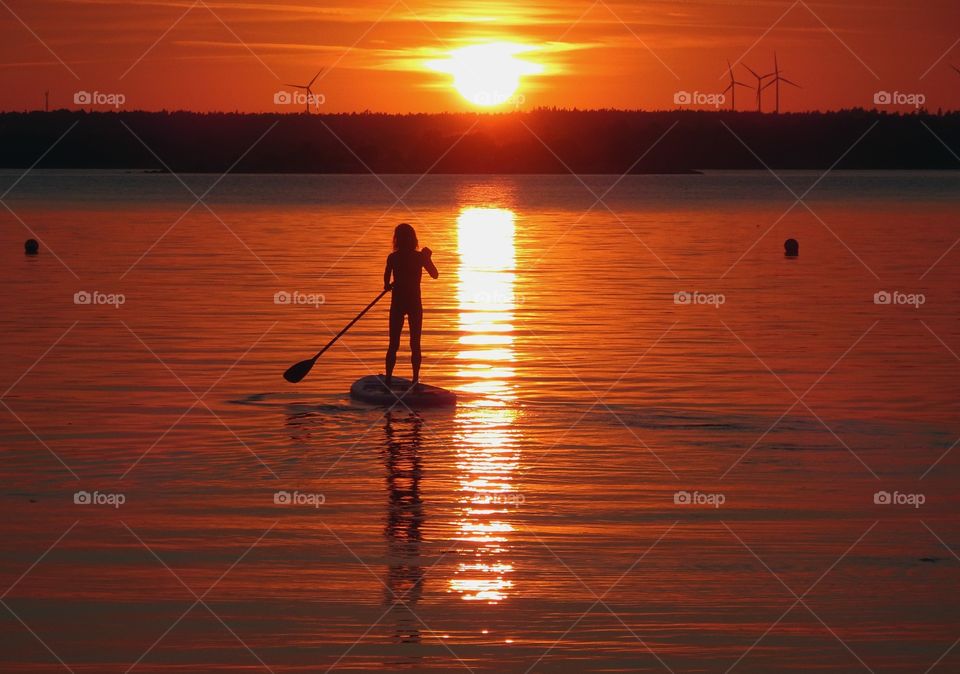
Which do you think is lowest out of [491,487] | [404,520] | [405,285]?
[404,520]

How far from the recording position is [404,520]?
40.7ft

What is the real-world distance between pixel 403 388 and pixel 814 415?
197 inches

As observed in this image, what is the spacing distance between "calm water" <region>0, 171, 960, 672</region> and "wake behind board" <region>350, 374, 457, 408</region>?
0.43 meters

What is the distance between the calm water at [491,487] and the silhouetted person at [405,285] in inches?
43.9

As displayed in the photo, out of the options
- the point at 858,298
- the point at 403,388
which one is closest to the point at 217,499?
the point at 403,388

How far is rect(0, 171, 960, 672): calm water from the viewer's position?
9680mm

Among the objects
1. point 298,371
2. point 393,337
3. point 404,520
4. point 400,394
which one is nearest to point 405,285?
point 393,337

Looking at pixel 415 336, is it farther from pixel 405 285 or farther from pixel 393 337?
pixel 405 285

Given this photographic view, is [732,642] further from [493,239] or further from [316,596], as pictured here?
[493,239]

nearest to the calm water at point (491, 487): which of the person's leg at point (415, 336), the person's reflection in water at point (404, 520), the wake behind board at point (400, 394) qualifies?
the person's reflection in water at point (404, 520)

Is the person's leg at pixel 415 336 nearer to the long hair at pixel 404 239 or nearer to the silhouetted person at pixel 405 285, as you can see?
the silhouetted person at pixel 405 285

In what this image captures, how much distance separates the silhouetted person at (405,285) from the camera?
18312 millimetres

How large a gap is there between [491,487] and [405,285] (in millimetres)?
5214

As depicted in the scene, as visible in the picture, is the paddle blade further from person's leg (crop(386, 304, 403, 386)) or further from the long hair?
the long hair
